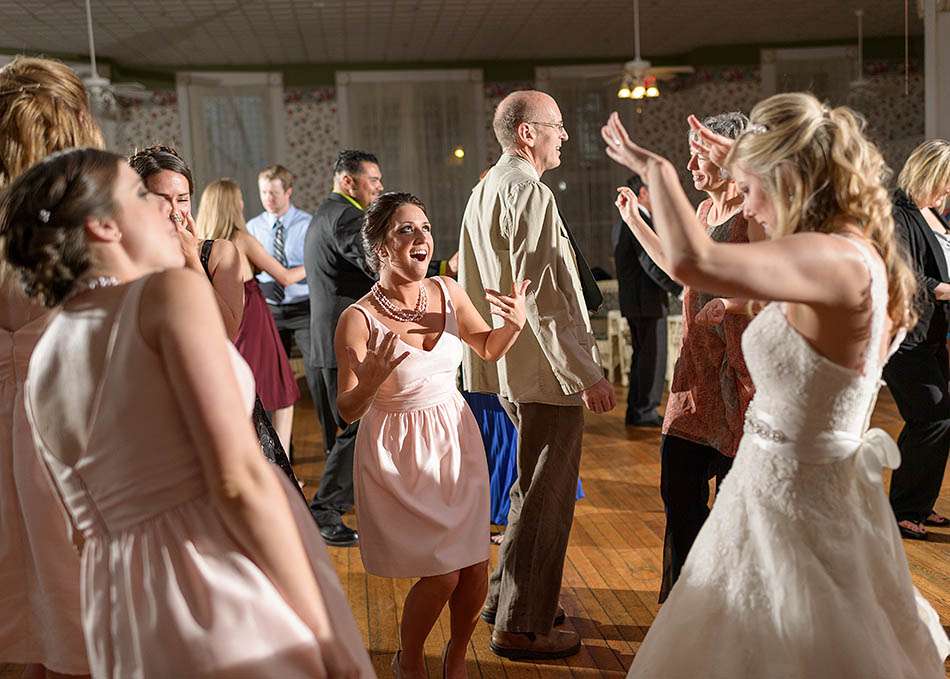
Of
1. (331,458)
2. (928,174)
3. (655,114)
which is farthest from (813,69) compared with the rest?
(331,458)

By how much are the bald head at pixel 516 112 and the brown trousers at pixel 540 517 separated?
2.73 feet

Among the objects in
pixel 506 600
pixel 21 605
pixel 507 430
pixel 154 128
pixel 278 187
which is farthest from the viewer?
pixel 154 128

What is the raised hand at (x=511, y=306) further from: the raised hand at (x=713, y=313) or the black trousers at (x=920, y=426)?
the black trousers at (x=920, y=426)

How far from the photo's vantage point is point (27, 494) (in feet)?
6.16

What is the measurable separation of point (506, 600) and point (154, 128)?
369 inches

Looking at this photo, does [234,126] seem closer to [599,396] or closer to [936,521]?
[936,521]

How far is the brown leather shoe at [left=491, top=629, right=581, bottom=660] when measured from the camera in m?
3.00

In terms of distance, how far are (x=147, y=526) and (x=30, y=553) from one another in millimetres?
722

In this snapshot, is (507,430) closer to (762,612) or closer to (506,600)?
(506,600)

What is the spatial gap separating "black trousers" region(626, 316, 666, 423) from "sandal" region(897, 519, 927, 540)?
2.80 metres

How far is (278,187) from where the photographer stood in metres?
6.31

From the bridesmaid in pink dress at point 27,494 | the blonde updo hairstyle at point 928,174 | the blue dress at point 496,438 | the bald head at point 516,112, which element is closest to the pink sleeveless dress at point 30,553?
the bridesmaid in pink dress at point 27,494

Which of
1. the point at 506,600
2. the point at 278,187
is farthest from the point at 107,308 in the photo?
the point at 278,187

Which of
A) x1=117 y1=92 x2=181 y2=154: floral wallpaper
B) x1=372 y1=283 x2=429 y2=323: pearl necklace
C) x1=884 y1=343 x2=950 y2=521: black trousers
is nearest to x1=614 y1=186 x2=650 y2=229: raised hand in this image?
x1=372 y1=283 x2=429 y2=323: pearl necklace
